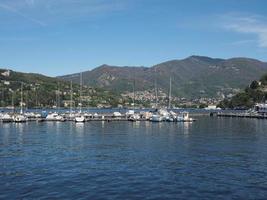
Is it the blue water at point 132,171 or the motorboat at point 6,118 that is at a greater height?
the motorboat at point 6,118

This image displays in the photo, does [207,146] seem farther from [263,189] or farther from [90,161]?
[263,189]

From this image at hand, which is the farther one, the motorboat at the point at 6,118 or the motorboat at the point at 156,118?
the motorboat at the point at 156,118

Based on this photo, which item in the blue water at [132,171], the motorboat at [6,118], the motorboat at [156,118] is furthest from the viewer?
the motorboat at [156,118]

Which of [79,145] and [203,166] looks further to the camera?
[79,145]

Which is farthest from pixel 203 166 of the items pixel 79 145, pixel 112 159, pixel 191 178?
pixel 79 145

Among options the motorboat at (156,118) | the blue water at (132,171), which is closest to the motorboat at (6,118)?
the motorboat at (156,118)

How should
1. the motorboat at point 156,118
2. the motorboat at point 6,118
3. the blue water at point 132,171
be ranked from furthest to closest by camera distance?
the motorboat at point 156,118, the motorboat at point 6,118, the blue water at point 132,171

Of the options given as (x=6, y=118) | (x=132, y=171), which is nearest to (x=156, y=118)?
(x=6, y=118)

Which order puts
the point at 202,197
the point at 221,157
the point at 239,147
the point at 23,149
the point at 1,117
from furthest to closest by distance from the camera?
the point at 1,117
the point at 239,147
the point at 23,149
the point at 221,157
the point at 202,197

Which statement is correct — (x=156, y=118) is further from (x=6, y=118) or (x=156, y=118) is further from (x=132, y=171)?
(x=132, y=171)

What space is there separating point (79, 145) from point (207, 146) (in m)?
24.0

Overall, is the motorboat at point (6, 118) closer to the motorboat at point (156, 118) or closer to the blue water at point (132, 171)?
the motorboat at point (156, 118)

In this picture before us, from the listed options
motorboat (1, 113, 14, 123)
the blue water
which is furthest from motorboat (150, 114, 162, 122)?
the blue water

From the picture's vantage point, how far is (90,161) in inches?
2292
